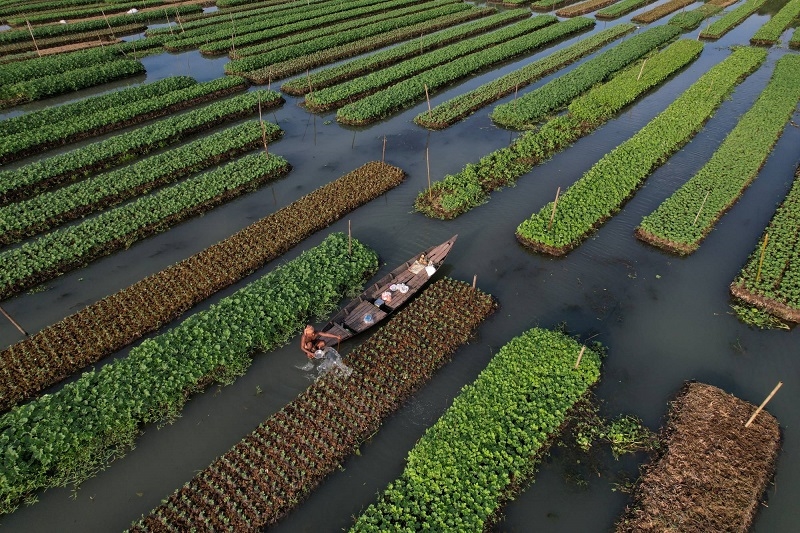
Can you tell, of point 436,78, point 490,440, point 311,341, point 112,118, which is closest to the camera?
point 490,440

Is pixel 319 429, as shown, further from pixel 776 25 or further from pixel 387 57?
pixel 776 25

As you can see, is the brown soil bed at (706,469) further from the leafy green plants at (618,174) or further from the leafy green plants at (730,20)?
the leafy green plants at (730,20)

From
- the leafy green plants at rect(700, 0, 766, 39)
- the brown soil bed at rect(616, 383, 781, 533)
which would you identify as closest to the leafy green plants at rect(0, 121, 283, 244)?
the brown soil bed at rect(616, 383, 781, 533)

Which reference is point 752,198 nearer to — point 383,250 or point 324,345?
point 383,250

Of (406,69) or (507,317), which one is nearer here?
(507,317)

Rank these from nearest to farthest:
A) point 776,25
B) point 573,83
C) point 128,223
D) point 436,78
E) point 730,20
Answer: point 128,223 → point 573,83 → point 436,78 → point 776,25 → point 730,20

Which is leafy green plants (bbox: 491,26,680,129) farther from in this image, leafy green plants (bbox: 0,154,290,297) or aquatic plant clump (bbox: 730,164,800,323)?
leafy green plants (bbox: 0,154,290,297)

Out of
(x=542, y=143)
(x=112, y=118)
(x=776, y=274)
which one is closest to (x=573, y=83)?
(x=542, y=143)
